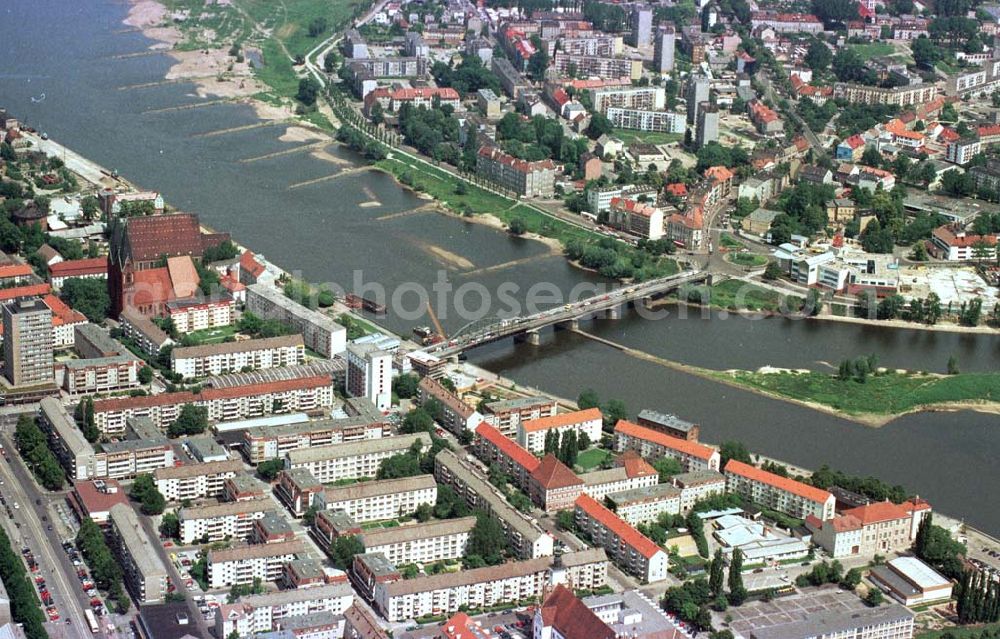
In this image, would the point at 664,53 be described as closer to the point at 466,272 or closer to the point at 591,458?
the point at 466,272

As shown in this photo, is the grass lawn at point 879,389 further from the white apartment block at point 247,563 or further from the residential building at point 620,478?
the white apartment block at point 247,563

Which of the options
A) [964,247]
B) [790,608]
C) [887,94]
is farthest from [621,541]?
[887,94]

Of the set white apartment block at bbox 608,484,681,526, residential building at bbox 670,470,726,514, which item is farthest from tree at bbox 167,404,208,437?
residential building at bbox 670,470,726,514

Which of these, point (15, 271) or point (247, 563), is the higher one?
point (15, 271)

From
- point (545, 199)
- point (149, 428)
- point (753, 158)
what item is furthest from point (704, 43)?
point (149, 428)

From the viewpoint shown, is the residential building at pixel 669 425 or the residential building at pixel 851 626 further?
the residential building at pixel 669 425

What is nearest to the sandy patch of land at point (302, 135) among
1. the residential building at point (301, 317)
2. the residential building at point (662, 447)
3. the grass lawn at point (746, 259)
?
Result: the grass lawn at point (746, 259)
